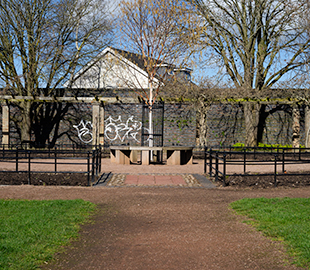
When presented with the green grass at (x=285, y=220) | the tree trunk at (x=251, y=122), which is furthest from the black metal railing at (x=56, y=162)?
the tree trunk at (x=251, y=122)

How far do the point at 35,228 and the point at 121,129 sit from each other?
17.9 m

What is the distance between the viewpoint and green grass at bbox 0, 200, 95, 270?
4.32 meters

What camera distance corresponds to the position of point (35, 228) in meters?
5.41

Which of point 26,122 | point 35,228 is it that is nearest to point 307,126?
point 26,122

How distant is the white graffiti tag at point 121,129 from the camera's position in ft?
76.1

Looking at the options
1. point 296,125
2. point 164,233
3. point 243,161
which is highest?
point 296,125

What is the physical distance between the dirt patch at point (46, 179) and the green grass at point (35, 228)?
257 centimetres

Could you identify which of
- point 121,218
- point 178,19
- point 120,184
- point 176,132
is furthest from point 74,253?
point 176,132

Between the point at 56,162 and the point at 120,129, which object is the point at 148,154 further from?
the point at 120,129

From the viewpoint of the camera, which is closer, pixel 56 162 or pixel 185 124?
pixel 56 162

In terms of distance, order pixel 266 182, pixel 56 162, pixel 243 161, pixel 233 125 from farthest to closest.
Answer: pixel 233 125, pixel 56 162, pixel 243 161, pixel 266 182

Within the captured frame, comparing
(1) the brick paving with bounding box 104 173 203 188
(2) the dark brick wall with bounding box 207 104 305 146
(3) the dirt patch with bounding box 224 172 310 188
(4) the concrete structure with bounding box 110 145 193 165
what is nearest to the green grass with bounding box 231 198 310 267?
(3) the dirt patch with bounding box 224 172 310 188

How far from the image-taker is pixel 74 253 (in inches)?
182

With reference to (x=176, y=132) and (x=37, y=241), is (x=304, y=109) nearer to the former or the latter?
(x=176, y=132)
